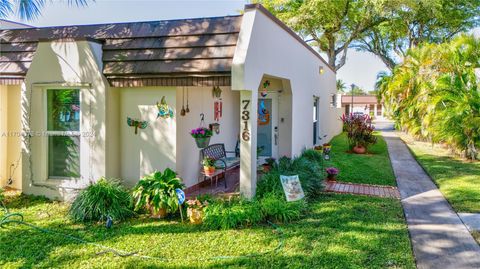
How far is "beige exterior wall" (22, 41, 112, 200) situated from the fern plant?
121cm

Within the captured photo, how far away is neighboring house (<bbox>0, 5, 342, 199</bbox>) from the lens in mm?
6512

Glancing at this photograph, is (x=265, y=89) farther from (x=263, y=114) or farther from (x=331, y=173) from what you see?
(x=331, y=173)

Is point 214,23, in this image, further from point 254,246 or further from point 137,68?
point 254,246

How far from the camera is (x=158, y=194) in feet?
19.8

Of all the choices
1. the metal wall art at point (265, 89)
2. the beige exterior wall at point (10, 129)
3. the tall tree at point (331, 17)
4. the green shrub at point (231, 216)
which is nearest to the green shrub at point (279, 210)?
the green shrub at point (231, 216)

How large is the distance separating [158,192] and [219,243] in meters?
1.52

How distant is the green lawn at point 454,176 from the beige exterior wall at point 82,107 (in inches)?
282

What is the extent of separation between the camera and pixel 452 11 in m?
28.4

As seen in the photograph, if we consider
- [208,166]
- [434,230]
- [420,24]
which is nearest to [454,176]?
[434,230]

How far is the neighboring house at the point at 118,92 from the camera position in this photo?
6512 millimetres

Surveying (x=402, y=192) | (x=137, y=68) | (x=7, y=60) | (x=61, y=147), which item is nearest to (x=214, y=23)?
(x=137, y=68)

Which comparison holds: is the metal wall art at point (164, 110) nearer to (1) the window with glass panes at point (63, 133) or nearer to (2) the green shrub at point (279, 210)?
(1) the window with glass panes at point (63, 133)

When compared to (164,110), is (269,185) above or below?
below

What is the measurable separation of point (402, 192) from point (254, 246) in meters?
4.85
